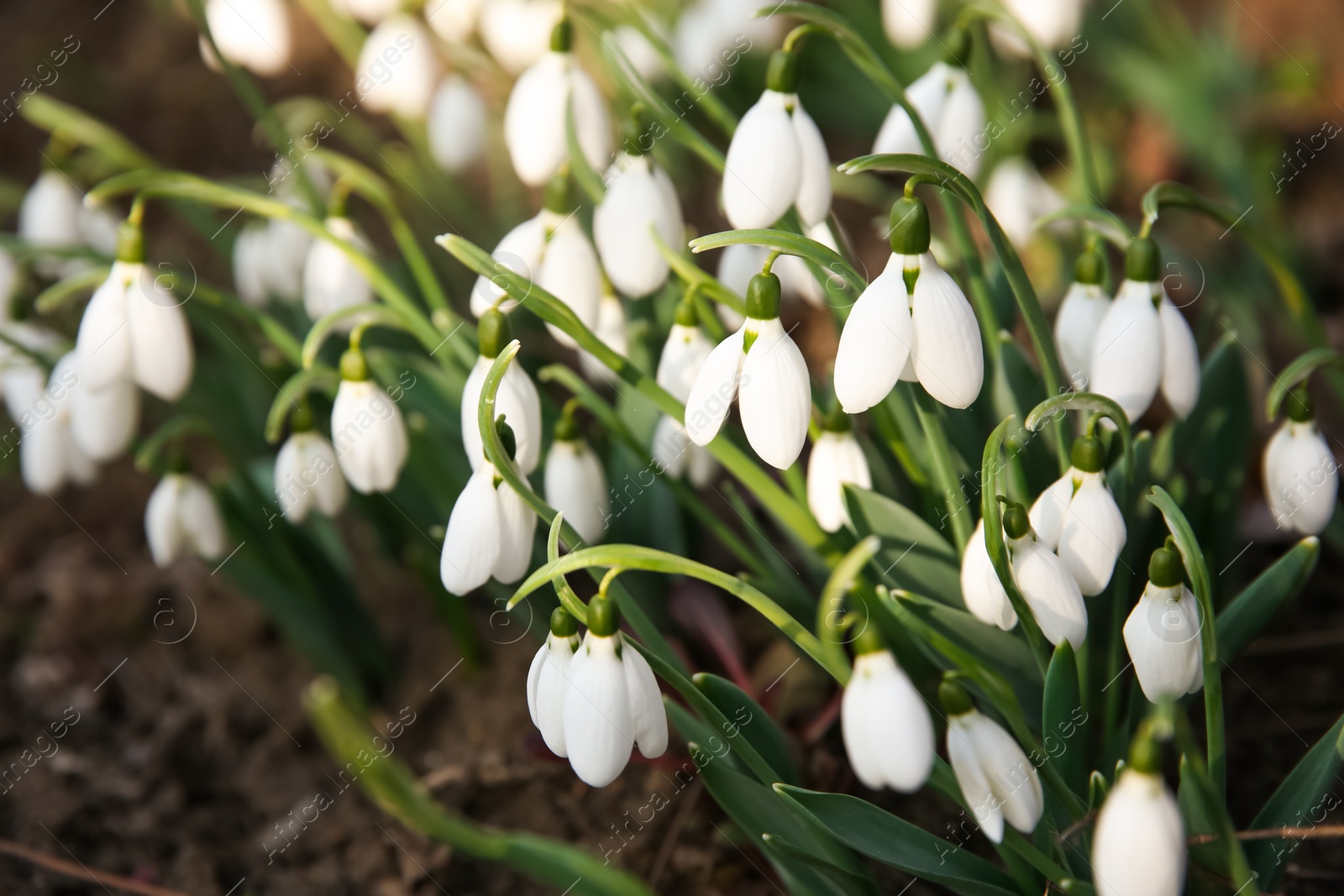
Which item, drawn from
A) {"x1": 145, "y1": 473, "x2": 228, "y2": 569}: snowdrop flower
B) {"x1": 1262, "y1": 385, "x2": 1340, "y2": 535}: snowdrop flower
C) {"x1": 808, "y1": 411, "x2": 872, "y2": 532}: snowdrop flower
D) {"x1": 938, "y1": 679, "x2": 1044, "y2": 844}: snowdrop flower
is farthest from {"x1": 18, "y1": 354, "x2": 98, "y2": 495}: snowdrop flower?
{"x1": 1262, "y1": 385, "x2": 1340, "y2": 535}: snowdrop flower

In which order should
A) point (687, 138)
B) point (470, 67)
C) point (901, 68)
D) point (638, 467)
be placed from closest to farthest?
point (687, 138) → point (638, 467) → point (470, 67) → point (901, 68)

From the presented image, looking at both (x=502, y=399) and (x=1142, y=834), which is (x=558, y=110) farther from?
(x=1142, y=834)

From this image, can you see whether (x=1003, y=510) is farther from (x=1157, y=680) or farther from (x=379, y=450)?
(x=379, y=450)

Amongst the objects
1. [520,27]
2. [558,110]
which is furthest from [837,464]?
[520,27]

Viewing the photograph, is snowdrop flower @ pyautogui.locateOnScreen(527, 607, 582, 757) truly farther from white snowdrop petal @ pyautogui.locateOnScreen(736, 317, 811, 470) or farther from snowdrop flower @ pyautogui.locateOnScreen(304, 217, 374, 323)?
snowdrop flower @ pyautogui.locateOnScreen(304, 217, 374, 323)

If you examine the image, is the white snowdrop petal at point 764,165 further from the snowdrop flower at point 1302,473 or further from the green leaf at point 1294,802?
the green leaf at point 1294,802

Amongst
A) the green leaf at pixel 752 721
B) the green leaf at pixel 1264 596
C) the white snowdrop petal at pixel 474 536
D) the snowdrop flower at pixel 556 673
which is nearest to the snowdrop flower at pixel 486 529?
the white snowdrop petal at pixel 474 536

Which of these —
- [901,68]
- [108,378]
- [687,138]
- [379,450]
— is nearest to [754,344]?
[687,138]
